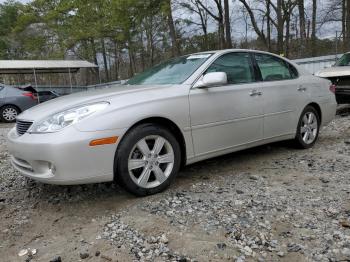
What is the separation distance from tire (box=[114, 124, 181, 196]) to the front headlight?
38 centimetres

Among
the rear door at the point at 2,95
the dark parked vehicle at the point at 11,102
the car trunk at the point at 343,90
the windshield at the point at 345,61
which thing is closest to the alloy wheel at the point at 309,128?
the car trunk at the point at 343,90

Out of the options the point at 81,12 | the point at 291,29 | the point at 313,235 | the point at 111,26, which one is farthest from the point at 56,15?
the point at 313,235

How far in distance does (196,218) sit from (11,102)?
35.8ft

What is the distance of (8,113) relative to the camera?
12211mm

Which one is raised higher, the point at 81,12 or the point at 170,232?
the point at 81,12

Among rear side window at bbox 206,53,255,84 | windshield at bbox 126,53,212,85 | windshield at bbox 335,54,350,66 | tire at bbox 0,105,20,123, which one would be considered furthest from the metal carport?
rear side window at bbox 206,53,255,84

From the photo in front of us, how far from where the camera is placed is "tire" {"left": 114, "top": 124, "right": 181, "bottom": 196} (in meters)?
3.29

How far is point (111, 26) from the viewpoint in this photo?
2780cm

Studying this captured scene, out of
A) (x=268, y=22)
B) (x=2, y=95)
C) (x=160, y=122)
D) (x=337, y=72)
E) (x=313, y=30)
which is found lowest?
(x=160, y=122)

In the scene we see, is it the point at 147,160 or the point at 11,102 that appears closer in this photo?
the point at 147,160

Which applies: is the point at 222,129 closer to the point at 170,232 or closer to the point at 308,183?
the point at 308,183

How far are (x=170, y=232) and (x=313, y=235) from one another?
1.08m

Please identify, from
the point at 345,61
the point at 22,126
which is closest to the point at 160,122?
the point at 22,126

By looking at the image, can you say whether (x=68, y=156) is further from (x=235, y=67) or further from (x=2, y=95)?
(x=2, y=95)
